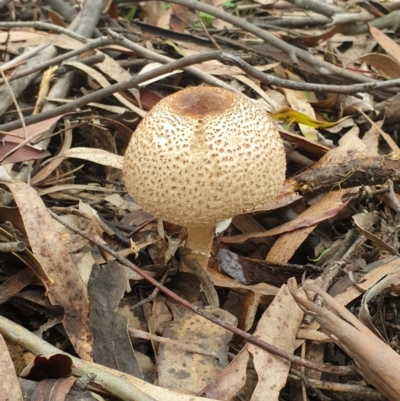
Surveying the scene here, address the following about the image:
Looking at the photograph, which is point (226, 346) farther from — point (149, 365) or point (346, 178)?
point (346, 178)

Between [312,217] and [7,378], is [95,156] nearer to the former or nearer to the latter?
[312,217]

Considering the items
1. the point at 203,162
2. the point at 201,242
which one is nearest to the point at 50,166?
the point at 201,242

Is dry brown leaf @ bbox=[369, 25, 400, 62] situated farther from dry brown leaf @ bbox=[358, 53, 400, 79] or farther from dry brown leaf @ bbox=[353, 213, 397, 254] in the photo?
dry brown leaf @ bbox=[353, 213, 397, 254]

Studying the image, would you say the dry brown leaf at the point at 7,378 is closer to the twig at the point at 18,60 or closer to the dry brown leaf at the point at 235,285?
the dry brown leaf at the point at 235,285

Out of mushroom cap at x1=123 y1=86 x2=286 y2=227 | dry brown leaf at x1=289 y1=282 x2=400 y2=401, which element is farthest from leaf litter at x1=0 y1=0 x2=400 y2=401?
mushroom cap at x1=123 y1=86 x2=286 y2=227

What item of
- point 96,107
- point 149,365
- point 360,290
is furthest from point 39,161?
point 360,290

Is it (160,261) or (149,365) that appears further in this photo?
(160,261)

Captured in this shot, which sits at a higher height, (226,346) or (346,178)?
(346,178)
